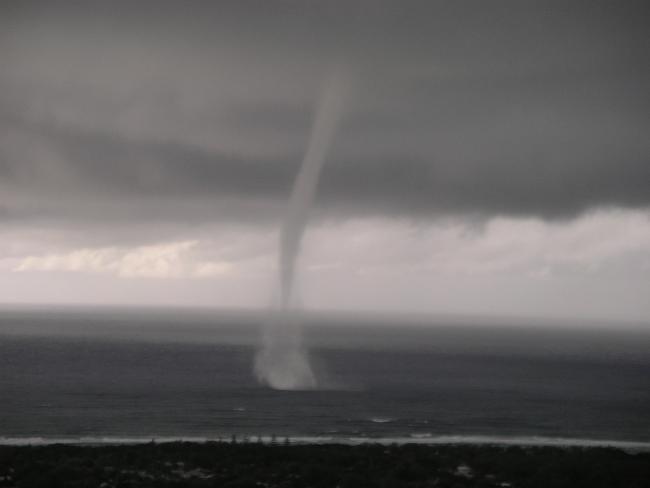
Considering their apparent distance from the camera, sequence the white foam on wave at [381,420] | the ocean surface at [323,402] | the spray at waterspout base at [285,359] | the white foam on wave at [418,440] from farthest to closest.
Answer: the spray at waterspout base at [285,359], the white foam on wave at [381,420], the ocean surface at [323,402], the white foam on wave at [418,440]

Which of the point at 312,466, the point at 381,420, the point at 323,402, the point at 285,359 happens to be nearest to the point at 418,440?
the point at 381,420

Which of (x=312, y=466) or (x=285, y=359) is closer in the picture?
(x=312, y=466)

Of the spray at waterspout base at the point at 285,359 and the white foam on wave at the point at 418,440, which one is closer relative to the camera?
the white foam on wave at the point at 418,440

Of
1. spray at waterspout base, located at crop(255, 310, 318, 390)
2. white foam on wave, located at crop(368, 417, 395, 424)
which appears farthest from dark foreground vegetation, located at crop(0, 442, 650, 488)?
spray at waterspout base, located at crop(255, 310, 318, 390)

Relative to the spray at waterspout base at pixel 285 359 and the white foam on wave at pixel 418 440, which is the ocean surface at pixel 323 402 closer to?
the white foam on wave at pixel 418 440

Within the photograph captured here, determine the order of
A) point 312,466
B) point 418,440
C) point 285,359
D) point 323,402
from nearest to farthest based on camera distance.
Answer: point 312,466 → point 418,440 → point 323,402 → point 285,359

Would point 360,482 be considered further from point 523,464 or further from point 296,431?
point 296,431

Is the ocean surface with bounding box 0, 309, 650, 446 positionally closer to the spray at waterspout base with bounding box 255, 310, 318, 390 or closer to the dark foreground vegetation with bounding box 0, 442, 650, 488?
the spray at waterspout base with bounding box 255, 310, 318, 390

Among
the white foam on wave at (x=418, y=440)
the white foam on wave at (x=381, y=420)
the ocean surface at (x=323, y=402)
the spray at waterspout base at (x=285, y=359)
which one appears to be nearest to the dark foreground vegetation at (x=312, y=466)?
the white foam on wave at (x=418, y=440)

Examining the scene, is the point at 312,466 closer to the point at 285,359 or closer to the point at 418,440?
the point at 418,440
